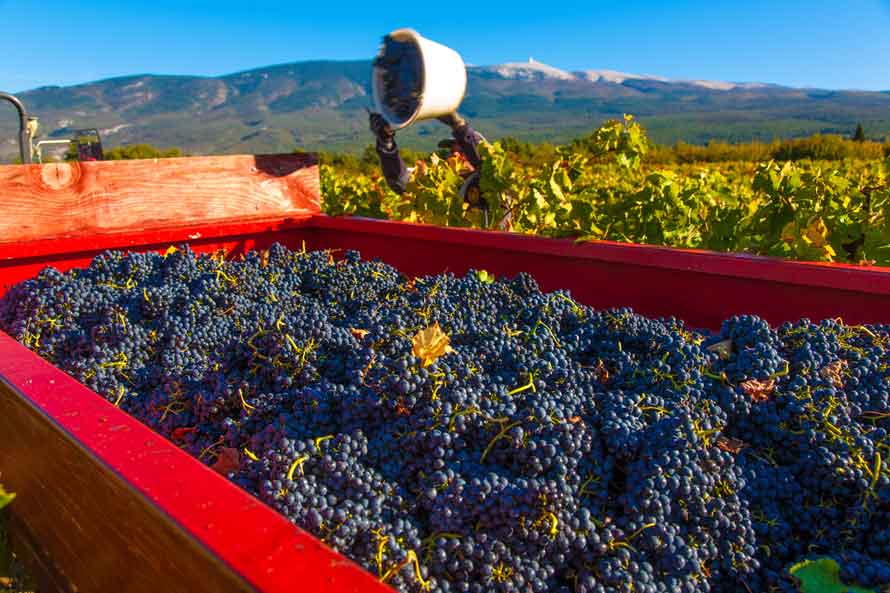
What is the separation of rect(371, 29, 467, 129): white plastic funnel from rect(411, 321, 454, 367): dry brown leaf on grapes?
9.07 ft

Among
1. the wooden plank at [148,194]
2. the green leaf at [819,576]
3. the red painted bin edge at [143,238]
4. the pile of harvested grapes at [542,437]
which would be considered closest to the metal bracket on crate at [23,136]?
the wooden plank at [148,194]

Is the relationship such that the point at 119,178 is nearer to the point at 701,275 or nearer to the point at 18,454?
the point at 18,454

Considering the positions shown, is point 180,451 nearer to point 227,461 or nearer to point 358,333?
point 227,461

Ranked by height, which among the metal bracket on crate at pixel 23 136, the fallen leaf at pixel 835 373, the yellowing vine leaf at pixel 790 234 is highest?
the metal bracket on crate at pixel 23 136

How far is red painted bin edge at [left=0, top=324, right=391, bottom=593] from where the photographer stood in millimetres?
699

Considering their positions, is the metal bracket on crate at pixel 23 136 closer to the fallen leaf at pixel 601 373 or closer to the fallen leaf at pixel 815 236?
the fallen leaf at pixel 601 373

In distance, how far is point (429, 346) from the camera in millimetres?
1432

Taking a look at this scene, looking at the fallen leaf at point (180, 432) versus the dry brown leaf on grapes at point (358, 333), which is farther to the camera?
the dry brown leaf on grapes at point (358, 333)

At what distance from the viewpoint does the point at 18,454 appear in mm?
1352

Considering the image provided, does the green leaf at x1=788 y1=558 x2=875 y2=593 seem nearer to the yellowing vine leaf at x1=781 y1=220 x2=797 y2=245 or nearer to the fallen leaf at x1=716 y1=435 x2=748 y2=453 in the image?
the fallen leaf at x1=716 y1=435 x2=748 y2=453

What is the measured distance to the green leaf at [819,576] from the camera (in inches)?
41.7

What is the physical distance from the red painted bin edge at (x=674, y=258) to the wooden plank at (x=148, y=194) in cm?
49

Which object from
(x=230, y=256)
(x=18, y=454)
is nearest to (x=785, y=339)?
(x=18, y=454)

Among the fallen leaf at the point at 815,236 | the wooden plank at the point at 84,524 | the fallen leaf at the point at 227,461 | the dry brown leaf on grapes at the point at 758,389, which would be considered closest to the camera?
the wooden plank at the point at 84,524
